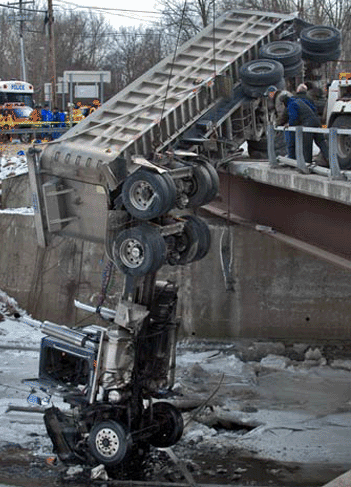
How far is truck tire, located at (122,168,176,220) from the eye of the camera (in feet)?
49.9

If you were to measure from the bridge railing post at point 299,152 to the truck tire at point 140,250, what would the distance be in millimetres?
2647

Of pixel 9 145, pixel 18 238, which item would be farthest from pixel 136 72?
pixel 18 238

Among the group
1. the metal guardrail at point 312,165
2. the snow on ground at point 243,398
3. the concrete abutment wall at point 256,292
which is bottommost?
the snow on ground at point 243,398

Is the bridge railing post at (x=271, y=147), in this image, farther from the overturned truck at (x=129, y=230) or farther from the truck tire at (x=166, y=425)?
the truck tire at (x=166, y=425)

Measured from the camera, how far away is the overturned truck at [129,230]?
51.6 feet

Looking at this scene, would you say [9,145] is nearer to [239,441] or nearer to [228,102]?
[228,102]

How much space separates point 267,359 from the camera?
2400 centimetres

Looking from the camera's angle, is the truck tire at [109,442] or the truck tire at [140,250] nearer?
the truck tire at [140,250]

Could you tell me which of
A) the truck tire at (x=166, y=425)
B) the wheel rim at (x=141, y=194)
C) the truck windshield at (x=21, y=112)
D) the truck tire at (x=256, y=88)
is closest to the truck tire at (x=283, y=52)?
the truck tire at (x=256, y=88)

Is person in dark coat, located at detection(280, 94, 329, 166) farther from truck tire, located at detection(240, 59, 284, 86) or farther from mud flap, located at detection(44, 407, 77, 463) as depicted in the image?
mud flap, located at detection(44, 407, 77, 463)

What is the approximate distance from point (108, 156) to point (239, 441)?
624 centimetres

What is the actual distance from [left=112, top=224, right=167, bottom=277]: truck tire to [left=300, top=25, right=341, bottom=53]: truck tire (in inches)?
268

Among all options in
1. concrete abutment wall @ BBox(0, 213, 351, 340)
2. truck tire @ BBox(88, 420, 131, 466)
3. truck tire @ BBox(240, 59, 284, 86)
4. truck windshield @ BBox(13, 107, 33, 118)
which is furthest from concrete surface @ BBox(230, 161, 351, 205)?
truck windshield @ BBox(13, 107, 33, 118)

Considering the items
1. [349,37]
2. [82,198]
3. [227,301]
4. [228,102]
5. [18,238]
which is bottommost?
[227,301]
